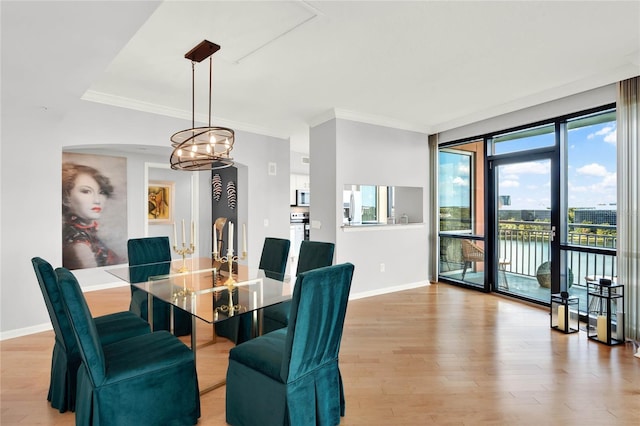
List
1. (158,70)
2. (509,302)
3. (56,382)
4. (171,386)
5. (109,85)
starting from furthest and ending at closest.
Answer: (509,302) < (109,85) < (158,70) < (56,382) < (171,386)

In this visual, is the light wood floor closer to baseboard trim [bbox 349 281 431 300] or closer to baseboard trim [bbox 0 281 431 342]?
baseboard trim [bbox 0 281 431 342]

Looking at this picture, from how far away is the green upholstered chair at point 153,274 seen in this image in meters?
3.29

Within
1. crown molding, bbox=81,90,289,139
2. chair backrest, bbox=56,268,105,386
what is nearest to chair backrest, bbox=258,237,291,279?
chair backrest, bbox=56,268,105,386

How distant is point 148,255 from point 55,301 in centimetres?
183

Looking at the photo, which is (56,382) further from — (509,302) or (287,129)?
(509,302)

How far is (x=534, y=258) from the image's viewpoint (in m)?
4.59

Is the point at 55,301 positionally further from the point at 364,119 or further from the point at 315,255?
the point at 364,119

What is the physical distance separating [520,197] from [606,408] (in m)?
3.05

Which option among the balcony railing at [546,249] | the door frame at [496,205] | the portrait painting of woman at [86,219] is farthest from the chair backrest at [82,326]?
the door frame at [496,205]

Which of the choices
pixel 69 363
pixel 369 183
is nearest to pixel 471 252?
pixel 369 183

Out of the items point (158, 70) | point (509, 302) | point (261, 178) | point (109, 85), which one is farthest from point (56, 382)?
point (509, 302)

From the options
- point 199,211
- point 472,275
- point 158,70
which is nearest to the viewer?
point 158,70

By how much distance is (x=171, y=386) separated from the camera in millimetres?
1930

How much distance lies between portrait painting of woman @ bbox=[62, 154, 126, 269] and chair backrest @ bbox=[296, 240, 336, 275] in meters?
3.88
